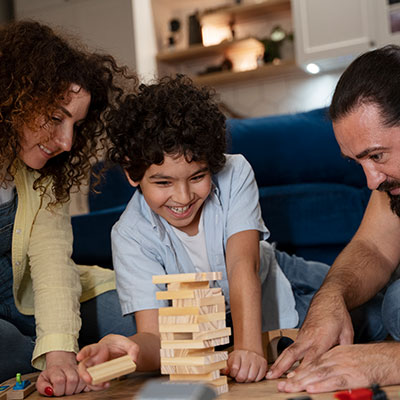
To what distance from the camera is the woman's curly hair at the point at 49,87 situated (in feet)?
4.34

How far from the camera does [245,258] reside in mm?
1332

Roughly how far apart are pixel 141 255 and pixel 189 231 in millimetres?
153

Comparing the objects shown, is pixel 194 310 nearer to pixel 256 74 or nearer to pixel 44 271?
pixel 44 271

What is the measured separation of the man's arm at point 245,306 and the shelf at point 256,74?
2968mm

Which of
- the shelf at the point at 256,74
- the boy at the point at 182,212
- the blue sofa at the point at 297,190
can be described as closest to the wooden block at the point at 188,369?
the boy at the point at 182,212

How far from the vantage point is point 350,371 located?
99 centimetres

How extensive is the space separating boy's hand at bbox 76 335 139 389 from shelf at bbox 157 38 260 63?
3653mm

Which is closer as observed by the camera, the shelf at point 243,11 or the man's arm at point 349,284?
the man's arm at point 349,284

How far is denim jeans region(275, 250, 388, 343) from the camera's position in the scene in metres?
1.63

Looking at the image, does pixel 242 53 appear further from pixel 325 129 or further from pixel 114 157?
pixel 114 157

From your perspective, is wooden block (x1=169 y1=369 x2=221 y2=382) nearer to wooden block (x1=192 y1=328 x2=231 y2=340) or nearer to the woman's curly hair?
wooden block (x1=192 y1=328 x2=231 y2=340)

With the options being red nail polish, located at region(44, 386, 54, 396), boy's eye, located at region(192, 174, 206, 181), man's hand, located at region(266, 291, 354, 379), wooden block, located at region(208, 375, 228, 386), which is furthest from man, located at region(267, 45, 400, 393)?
red nail polish, located at region(44, 386, 54, 396)

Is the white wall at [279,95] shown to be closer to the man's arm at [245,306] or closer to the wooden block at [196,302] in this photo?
the man's arm at [245,306]

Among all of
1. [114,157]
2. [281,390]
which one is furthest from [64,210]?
[281,390]
